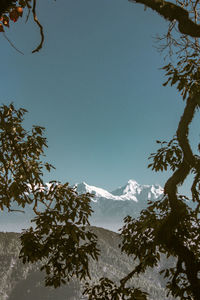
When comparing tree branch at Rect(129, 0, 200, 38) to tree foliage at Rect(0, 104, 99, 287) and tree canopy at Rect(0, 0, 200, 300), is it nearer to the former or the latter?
tree canopy at Rect(0, 0, 200, 300)

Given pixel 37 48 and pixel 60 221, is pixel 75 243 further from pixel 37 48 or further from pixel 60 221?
pixel 37 48

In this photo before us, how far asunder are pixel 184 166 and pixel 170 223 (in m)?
1.74

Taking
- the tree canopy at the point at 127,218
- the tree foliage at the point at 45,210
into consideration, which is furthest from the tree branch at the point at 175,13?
the tree foliage at the point at 45,210

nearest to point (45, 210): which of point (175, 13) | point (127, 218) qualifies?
point (127, 218)

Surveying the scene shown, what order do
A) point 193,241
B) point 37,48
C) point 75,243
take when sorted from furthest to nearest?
point 193,241 → point 75,243 → point 37,48

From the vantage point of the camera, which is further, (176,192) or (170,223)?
(176,192)

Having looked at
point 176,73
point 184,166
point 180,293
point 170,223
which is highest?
point 176,73

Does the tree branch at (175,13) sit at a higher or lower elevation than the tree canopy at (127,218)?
higher

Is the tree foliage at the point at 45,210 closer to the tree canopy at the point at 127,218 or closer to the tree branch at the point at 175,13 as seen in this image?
the tree canopy at the point at 127,218

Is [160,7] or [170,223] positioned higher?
[160,7]

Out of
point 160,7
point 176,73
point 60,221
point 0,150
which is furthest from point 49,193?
point 160,7

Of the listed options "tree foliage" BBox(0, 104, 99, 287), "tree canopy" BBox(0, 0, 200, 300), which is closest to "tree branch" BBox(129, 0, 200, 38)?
"tree canopy" BBox(0, 0, 200, 300)

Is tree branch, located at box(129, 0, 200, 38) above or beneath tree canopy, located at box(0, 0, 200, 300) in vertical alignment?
above

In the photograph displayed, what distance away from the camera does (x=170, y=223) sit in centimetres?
574
